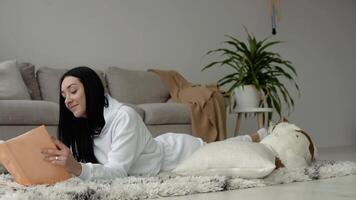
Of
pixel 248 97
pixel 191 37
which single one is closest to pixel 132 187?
pixel 248 97

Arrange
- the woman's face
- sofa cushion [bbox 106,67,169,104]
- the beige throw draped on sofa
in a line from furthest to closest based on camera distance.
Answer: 1. sofa cushion [bbox 106,67,169,104]
2. the beige throw draped on sofa
3. the woman's face

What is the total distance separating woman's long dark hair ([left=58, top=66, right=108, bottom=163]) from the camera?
2.05m

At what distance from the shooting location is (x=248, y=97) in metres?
4.58

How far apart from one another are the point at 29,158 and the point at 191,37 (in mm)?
3833

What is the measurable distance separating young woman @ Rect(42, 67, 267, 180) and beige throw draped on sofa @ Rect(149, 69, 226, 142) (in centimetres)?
185

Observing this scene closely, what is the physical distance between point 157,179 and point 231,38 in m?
3.64

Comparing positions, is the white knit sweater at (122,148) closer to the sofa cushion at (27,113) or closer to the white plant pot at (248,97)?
the sofa cushion at (27,113)

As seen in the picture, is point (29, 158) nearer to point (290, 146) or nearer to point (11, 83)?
point (290, 146)

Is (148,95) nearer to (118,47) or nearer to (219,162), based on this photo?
(118,47)

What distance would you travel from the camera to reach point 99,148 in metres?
2.23

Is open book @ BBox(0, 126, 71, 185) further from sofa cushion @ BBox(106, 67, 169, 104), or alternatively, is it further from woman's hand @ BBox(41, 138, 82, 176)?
sofa cushion @ BBox(106, 67, 169, 104)

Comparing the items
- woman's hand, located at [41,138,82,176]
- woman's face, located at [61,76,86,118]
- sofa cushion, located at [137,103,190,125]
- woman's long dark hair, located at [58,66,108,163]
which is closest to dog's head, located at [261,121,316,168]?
woman's long dark hair, located at [58,66,108,163]

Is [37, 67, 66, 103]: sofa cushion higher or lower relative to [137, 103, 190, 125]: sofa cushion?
higher

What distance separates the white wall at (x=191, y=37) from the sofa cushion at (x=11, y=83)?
0.53 metres
